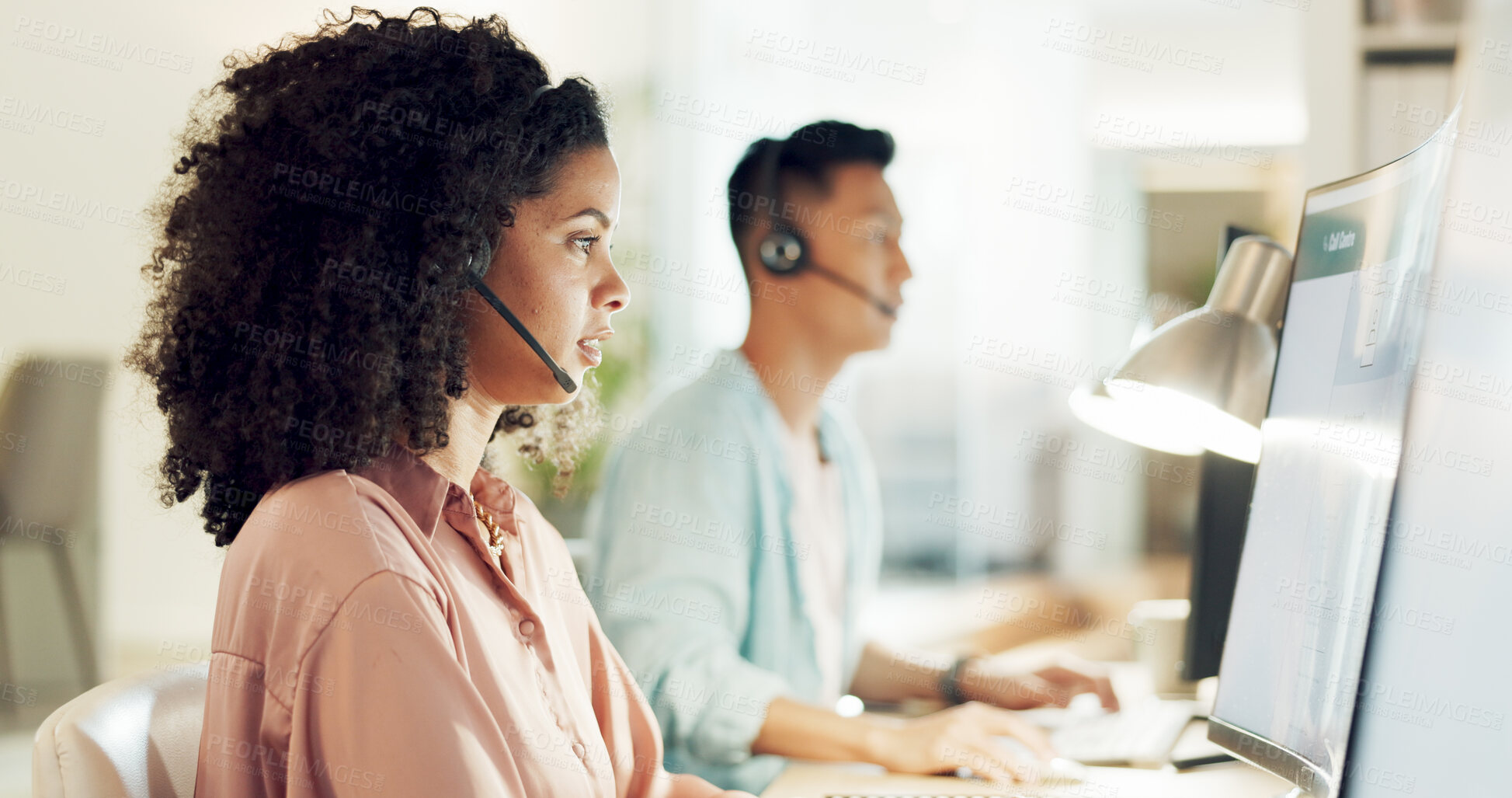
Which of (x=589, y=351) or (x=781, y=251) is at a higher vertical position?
(x=781, y=251)

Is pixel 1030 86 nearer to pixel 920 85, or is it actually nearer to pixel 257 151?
pixel 920 85

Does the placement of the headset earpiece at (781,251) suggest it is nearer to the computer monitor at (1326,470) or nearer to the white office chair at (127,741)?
the computer monitor at (1326,470)

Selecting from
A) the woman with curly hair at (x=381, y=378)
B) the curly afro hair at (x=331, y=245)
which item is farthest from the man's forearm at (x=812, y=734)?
the curly afro hair at (x=331, y=245)

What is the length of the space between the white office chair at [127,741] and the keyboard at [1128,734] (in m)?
0.91

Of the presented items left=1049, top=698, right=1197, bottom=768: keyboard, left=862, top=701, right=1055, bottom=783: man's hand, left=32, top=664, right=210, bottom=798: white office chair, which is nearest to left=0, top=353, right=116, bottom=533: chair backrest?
left=32, top=664, right=210, bottom=798: white office chair

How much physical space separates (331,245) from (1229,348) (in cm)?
91

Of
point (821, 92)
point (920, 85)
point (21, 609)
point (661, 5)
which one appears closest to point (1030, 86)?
point (920, 85)

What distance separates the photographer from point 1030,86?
3969 millimetres

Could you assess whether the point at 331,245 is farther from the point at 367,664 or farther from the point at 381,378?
the point at 367,664

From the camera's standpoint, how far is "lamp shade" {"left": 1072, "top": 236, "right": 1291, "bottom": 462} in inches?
40.8

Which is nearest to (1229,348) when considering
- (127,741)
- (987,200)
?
(127,741)

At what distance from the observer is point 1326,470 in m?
0.80

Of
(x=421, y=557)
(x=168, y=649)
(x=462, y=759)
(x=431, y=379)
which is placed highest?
(x=431, y=379)

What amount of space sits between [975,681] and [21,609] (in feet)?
5.45
